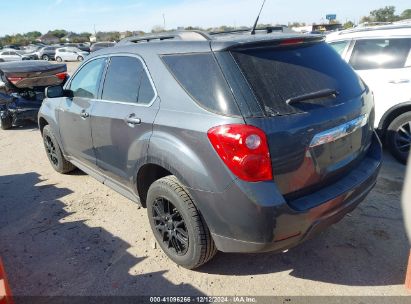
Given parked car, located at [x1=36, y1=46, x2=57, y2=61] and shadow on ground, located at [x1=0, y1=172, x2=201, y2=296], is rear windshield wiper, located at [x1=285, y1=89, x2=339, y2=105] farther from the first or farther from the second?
parked car, located at [x1=36, y1=46, x2=57, y2=61]

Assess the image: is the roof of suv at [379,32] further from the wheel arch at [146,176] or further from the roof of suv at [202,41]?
the wheel arch at [146,176]

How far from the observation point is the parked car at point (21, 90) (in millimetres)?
8156

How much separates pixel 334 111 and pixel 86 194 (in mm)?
3279

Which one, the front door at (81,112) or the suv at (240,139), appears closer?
the suv at (240,139)

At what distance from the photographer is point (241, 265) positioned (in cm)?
304

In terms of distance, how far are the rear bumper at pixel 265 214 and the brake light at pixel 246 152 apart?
7cm

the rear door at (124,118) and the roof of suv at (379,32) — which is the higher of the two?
the roof of suv at (379,32)

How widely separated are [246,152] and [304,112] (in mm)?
510

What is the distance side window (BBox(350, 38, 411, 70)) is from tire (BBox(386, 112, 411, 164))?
0.72m

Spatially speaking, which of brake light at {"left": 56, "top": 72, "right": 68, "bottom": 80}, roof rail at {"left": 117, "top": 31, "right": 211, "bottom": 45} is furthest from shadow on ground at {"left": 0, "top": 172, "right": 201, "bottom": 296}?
brake light at {"left": 56, "top": 72, "right": 68, "bottom": 80}

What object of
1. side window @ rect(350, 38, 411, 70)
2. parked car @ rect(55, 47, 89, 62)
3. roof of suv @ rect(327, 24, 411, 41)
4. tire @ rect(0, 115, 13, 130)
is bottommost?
tire @ rect(0, 115, 13, 130)

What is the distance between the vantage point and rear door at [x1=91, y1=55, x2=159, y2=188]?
2973mm

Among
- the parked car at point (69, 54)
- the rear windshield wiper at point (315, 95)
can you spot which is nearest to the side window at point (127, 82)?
the rear windshield wiper at point (315, 95)

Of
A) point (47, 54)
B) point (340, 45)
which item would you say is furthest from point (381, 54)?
point (47, 54)
